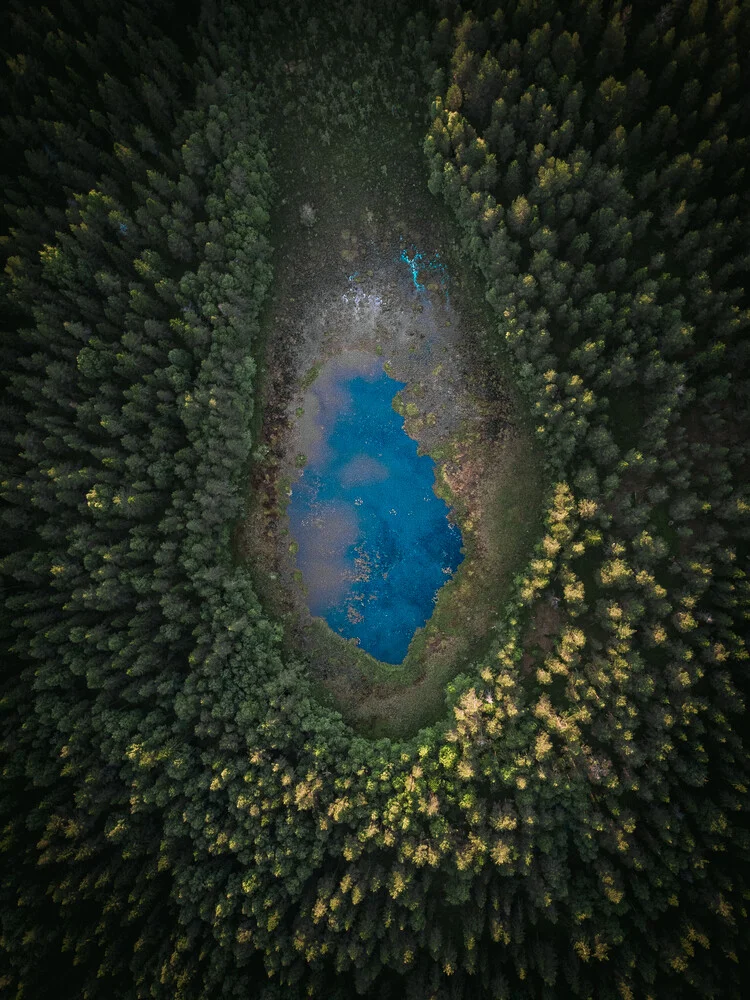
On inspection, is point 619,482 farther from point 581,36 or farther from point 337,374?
point 581,36

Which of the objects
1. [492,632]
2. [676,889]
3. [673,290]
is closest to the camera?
[676,889]

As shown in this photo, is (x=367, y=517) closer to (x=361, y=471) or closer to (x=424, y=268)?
(x=361, y=471)

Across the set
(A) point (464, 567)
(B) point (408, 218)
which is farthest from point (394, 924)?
(B) point (408, 218)

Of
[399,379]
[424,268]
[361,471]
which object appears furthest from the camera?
[361,471]

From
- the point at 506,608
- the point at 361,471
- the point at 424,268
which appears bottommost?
the point at 506,608

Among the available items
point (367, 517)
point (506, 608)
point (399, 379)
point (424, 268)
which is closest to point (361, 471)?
point (367, 517)

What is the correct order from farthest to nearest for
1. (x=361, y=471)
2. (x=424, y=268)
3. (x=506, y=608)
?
(x=361, y=471)
(x=424, y=268)
(x=506, y=608)

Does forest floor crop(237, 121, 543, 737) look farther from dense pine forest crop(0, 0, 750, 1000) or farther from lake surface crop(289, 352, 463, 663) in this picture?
dense pine forest crop(0, 0, 750, 1000)

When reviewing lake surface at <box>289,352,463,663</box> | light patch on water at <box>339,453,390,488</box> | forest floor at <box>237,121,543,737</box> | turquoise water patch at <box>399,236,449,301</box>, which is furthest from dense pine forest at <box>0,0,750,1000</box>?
light patch on water at <box>339,453,390,488</box>
